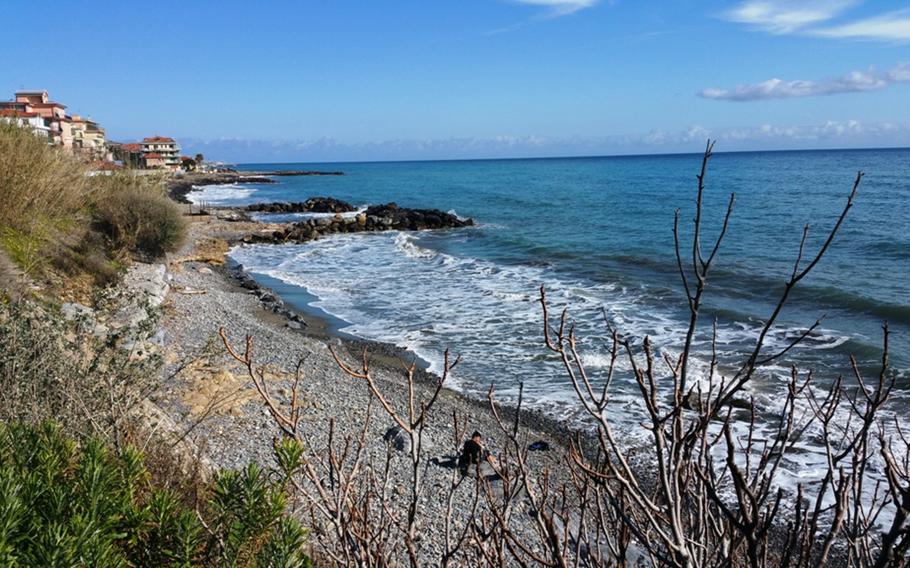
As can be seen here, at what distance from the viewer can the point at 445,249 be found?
103 feet

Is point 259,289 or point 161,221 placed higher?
point 161,221

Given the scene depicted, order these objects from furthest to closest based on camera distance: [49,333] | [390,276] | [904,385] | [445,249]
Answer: [445,249]
[390,276]
[904,385]
[49,333]

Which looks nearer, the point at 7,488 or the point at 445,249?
the point at 7,488

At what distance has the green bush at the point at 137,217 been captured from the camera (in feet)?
56.0

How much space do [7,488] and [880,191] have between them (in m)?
57.0

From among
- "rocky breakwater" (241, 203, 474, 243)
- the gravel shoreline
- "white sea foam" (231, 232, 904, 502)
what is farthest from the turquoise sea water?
"rocky breakwater" (241, 203, 474, 243)

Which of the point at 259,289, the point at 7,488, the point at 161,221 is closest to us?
the point at 7,488

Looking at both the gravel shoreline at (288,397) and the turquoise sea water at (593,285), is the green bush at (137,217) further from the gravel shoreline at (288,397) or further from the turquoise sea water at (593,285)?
the turquoise sea water at (593,285)

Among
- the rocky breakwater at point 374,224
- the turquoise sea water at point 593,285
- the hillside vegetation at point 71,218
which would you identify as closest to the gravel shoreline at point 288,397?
the turquoise sea water at point 593,285

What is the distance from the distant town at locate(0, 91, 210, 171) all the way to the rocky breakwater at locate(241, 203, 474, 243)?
6.67 meters

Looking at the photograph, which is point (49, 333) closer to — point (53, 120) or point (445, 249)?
point (445, 249)

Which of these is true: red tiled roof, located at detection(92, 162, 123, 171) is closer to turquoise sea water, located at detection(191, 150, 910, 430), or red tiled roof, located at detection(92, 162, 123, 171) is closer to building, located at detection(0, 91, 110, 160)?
turquoise sea water, located at detection(191, 150, 910, 430)

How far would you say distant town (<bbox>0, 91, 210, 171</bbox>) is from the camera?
1809cm

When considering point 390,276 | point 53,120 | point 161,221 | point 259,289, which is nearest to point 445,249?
point 390,276
